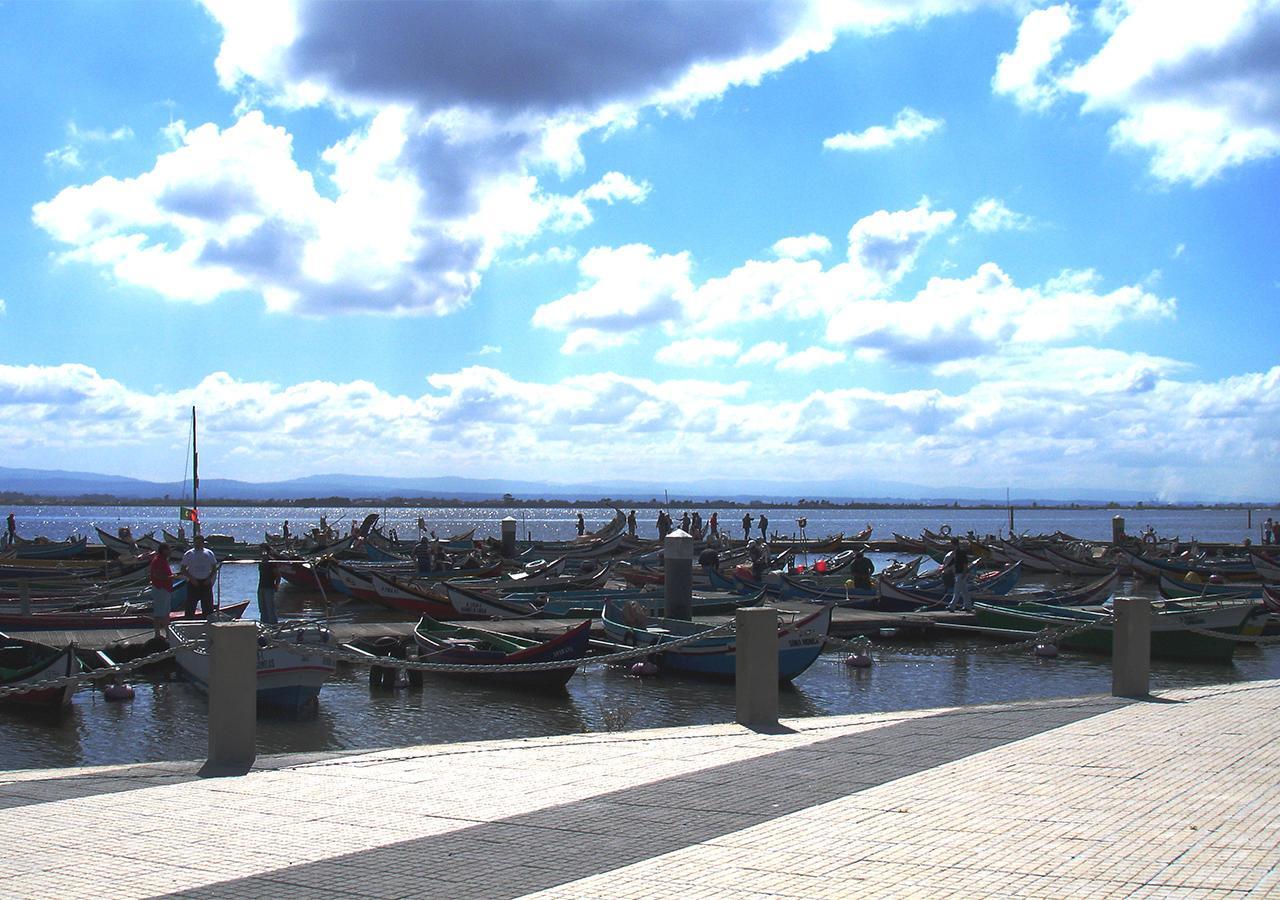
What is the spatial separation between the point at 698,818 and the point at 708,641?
50.3 ft

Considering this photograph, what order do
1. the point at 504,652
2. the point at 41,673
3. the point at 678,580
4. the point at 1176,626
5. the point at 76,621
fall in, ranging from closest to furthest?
the point at 41,673
the point at 504,652
the point at 678,580
the point at 76,621
the point at 1176,626

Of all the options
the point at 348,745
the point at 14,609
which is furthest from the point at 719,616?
the point at 14,609

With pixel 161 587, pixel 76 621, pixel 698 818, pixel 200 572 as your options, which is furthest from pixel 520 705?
pixel 698 818

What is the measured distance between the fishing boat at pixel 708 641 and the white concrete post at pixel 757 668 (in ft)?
29.6

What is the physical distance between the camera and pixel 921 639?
102 feet

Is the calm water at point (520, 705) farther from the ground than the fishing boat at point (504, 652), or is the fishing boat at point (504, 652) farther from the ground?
the fishing boat at point (504, 652)

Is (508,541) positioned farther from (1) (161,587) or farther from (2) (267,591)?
(1) (161,587)

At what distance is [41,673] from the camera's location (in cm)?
1914

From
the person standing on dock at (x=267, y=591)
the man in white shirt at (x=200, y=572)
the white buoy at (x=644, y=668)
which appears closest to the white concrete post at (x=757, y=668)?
the white buoy at (x=644, y=668)

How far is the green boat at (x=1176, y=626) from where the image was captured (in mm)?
26828

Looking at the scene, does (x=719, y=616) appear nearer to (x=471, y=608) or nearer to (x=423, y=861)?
(x=471, y=608)

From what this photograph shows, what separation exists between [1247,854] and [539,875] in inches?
164

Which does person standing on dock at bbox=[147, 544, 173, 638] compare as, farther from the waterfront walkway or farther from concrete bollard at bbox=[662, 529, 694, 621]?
the waterfront walkway

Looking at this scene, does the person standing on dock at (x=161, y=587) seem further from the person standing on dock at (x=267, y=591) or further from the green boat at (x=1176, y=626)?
the green boat at (x=1176, y=626)
